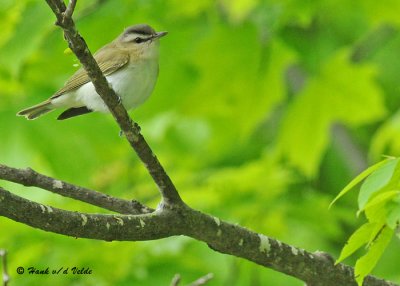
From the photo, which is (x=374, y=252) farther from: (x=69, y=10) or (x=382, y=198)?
(x=69, y=10)

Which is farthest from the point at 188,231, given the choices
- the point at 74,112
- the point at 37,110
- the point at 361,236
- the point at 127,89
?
the point at 37,110

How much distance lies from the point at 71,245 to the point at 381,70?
12.0 ft

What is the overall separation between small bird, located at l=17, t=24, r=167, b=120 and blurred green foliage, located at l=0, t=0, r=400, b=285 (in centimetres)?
29

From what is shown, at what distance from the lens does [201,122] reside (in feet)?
24.5

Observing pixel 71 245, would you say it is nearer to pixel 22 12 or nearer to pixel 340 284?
pixel 22 12

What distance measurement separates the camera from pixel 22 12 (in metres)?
5.14

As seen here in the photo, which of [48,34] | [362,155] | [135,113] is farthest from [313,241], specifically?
[48,34]

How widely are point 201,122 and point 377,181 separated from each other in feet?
15.3

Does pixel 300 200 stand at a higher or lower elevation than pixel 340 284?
higher

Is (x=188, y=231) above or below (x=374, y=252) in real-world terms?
above

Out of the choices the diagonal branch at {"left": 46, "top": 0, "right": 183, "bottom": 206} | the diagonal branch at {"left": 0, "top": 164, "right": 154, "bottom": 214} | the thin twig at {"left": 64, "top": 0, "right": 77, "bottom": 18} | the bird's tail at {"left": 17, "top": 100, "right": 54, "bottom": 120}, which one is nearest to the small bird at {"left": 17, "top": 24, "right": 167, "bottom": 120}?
the bird's tail at {"left": 17, "top": 100, "right": 54, "bottom": 120}

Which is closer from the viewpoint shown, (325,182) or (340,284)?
(340,284)

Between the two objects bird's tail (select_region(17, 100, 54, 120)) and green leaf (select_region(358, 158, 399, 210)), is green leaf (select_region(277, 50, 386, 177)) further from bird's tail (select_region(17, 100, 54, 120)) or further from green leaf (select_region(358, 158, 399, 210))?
green leaf (select_region(358, 158, 399, 210))

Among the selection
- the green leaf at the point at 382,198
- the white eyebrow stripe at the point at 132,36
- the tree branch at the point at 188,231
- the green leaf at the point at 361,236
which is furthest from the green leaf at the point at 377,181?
the white eyebrow stripe at the point at 132,36
